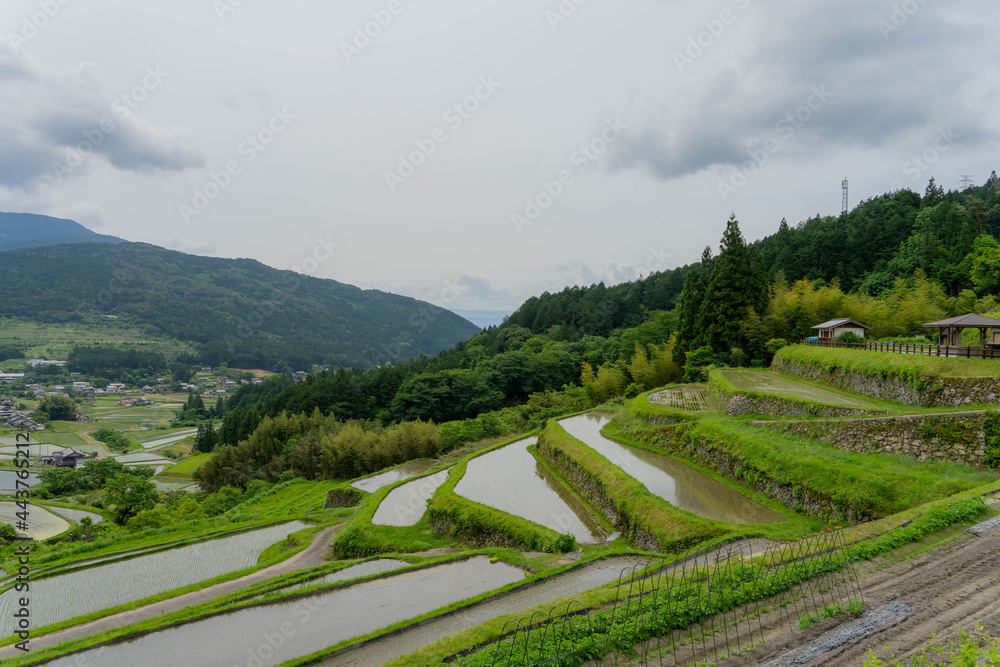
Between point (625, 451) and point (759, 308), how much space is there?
18855mm

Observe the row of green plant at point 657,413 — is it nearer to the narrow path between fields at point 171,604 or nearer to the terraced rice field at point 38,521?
the narrow path between fields at point 171,604

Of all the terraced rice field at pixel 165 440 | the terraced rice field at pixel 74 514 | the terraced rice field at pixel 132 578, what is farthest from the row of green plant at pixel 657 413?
the terraced rice field at pixel 165 440

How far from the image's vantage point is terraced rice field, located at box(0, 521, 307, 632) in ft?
41.4

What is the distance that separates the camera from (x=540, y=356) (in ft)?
165

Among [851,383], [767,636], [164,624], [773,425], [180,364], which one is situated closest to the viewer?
[767,636]

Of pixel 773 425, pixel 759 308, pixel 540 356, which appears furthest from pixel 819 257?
pixel 773 425

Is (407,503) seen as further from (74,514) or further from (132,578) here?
(74,514)

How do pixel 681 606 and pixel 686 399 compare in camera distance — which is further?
pixel 686 399

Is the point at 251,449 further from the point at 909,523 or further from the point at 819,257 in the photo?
the point at 819,257

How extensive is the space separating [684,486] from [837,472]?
4327 millimetres

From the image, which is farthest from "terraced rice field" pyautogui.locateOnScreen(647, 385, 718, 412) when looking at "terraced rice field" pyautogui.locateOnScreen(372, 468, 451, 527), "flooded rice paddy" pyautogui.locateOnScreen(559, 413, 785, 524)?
"terraced rice field" pyautogui.locateOnScreen(372, 468, 451, 527)

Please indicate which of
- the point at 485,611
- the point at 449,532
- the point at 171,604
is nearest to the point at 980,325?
the point at 485,611

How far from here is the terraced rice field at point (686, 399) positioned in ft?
76.4

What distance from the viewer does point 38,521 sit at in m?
29.5
